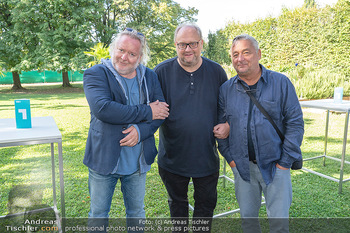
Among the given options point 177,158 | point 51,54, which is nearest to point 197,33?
point 177,158

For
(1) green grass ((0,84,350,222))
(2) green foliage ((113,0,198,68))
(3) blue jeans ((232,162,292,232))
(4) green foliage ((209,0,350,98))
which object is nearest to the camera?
(3) blue jeans ((232,162,292,232))

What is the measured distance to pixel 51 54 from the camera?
20453 millimetres

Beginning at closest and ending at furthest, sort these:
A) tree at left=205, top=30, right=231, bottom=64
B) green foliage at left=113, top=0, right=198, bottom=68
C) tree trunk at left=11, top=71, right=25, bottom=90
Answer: tree at left=205, top=30, right=231, bottom=64 → tree trunk at left=11, top=71, right=25, bottom=90 → green foliage at left=113, top=0, right=198, bottom=68

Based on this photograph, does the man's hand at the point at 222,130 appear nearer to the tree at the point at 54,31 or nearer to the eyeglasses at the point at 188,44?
the eyeglasses at the point at 188,44

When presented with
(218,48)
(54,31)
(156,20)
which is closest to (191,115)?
(218,48)

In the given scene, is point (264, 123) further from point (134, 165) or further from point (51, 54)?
point (51, 54)

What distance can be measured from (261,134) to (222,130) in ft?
1.16

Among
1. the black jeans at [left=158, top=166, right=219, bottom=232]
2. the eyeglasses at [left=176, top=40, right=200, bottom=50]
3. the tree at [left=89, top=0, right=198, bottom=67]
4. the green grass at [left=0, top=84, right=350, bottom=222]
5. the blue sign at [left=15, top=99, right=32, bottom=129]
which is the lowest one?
the green grass at [left=0, top=84, right=350, bottom=222]

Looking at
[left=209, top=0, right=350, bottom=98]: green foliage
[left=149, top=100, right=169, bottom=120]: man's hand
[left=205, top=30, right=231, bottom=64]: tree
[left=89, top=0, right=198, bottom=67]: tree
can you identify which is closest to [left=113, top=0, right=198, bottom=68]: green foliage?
[left=89, top=0, right=198, bottom=67]: tree

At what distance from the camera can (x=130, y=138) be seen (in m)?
2.01

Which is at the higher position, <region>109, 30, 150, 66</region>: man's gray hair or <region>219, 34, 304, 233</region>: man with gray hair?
<region>109, 30, 150, 66</region>: man's gray hair

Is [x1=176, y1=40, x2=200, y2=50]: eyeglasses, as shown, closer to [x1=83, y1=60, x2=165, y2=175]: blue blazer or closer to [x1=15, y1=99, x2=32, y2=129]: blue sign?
[x1=83, y1=60, x2=165, y2=175]: blue blazer

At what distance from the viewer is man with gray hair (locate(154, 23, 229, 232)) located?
2.29 meters

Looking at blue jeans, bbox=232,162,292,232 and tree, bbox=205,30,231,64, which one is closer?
blue jeans, bbox=232,162,292,232
